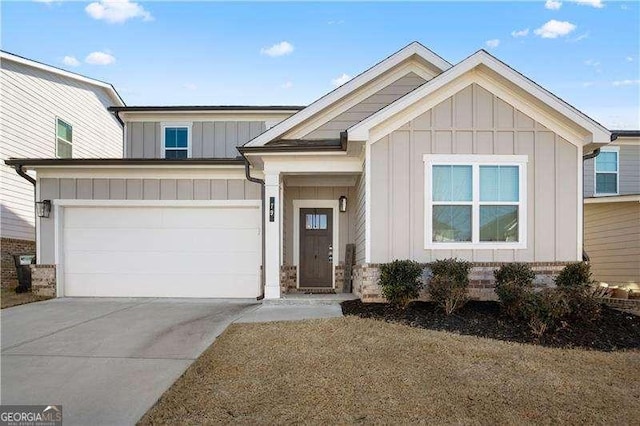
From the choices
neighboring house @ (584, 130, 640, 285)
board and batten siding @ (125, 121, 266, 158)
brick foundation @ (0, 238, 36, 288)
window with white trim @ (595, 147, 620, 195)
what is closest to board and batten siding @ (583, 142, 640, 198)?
neighboring house @ (584, 130, 640, 285)

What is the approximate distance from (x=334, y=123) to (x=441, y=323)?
5.52 m

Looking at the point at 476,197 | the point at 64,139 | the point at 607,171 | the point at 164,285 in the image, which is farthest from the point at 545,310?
the point at 64,139

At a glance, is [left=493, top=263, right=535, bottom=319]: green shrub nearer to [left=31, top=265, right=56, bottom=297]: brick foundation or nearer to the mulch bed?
the mulch bed

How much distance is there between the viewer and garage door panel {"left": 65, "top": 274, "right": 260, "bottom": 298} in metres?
10.5

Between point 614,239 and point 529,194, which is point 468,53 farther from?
point 614,239

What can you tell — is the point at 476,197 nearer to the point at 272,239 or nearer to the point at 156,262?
the point at 272,239

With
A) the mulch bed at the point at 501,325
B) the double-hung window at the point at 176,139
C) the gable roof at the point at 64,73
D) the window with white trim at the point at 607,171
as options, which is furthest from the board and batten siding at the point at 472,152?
the gable roof at the point at 64,73

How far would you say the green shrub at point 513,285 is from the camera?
23.2 ft

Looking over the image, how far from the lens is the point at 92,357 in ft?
18.9

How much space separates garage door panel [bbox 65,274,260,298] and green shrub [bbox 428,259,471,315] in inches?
175

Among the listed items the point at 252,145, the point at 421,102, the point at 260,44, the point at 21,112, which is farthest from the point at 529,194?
the point at 21,112

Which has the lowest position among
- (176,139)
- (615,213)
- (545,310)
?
(545,310)

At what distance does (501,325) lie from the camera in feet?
22.7

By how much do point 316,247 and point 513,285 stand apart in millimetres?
5427
